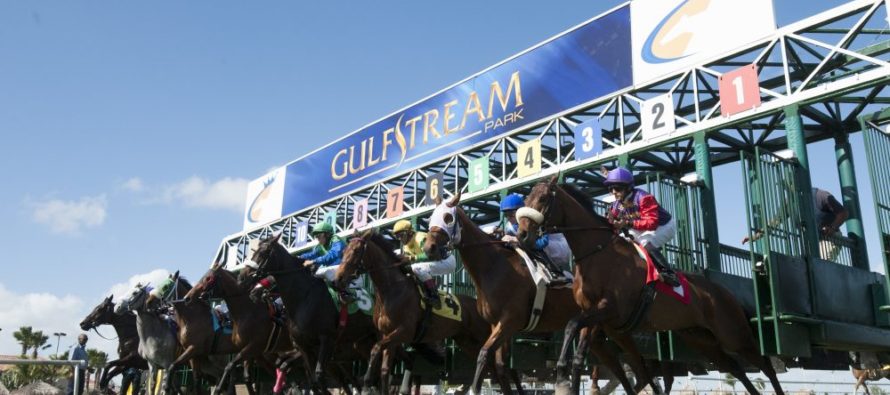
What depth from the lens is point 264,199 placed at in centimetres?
2567

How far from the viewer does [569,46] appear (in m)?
14.8

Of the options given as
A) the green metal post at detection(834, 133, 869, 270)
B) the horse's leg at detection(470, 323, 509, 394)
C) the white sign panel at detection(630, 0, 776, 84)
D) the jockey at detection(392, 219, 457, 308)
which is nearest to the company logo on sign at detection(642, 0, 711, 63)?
the white sign panel at detection(630, 0, 776, 84)

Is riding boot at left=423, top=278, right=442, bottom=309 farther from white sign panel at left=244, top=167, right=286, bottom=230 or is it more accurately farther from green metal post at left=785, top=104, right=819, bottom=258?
white sign panel at left=244, top=167, right=286, bottom=230

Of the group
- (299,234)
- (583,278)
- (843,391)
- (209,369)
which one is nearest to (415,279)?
(583,278)

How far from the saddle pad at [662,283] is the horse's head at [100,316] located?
1048 cm

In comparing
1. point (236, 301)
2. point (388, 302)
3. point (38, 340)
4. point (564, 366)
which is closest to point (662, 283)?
point (564, 366)

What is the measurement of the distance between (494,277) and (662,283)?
1.70 metres

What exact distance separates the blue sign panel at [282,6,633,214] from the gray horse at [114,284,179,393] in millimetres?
8115

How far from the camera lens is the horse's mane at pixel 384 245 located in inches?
339

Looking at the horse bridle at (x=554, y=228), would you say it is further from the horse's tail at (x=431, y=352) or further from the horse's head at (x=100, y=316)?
the horse's head at (x=100, y=316)

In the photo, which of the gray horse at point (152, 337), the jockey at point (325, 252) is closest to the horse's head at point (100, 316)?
the gray horse at point (152, 337)

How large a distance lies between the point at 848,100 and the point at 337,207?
45.2ft

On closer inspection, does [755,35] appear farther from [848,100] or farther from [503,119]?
[503,119]

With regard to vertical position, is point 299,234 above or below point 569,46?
below
